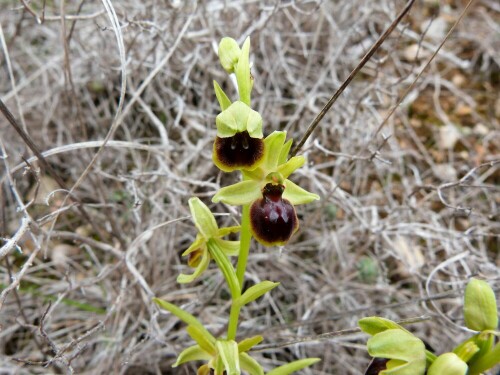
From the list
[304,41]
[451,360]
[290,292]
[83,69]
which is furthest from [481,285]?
[83,69]

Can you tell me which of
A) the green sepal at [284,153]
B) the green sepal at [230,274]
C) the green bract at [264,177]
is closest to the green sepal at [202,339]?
the green sepal at [230,274]

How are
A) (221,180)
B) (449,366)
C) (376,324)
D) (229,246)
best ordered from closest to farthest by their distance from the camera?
(449,366) → (376,324) → (229,246) → (221,180)

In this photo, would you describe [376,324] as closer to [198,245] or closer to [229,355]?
[229,355]

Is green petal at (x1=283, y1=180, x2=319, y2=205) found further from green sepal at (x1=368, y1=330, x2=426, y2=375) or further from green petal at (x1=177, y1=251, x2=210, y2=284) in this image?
green sepal at (x1=368, y1=330, x2=426, y2=375)

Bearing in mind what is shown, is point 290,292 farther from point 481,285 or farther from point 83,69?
point 83,69

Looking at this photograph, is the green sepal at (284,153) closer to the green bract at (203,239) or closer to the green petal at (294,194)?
the green petal at (294,194)

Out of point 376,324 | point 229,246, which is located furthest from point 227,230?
point 376,324
